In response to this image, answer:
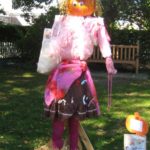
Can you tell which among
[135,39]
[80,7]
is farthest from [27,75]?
[80,7]

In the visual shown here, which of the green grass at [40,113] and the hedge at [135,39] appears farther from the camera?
the hedge at [135,39]

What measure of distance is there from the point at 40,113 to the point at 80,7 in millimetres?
3411

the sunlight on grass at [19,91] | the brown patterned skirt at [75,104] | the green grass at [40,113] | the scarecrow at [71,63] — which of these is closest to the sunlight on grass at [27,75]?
the green grass at [40,113]

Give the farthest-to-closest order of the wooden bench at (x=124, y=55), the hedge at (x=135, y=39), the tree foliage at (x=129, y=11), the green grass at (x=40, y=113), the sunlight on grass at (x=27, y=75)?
the hedge at (x=135, y=39) → the tree foliage at (x=129, y=11) → the wooden bench at (x=124, y=55) → the sunlight on grass at (x=27, y=75) → the green grass at (x=40, y=113)

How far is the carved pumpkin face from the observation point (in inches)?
215

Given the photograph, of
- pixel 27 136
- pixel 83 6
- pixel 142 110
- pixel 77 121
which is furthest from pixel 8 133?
pixel 142 110

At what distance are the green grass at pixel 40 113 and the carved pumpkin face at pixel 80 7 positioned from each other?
1869 mm

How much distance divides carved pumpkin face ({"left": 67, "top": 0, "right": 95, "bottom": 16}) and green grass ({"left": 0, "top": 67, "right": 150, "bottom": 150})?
187cm

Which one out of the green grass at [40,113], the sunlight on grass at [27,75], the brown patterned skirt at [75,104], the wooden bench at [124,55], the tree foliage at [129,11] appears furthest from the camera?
the tree foliage at [129,11]

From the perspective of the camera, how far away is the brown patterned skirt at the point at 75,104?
5.24 m

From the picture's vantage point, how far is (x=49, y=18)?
55.5 feet

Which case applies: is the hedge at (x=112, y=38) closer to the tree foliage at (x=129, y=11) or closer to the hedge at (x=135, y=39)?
the hedge at (x=135, y=39)

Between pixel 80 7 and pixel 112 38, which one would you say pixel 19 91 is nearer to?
pixel 80 7

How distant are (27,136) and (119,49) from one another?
9708 mm
